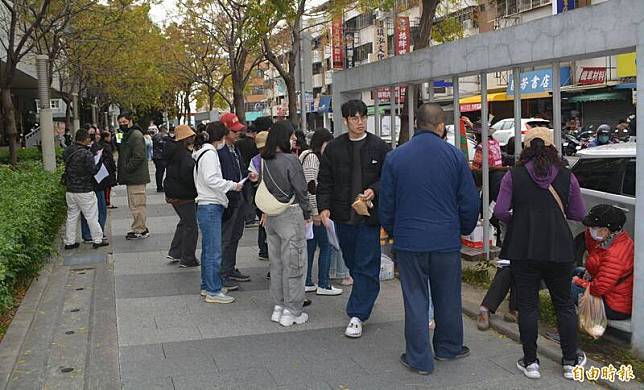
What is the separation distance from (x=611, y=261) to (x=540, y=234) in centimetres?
84

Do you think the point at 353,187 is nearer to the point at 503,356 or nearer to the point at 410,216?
the point at 410,216

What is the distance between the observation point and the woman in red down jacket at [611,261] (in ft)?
15.5

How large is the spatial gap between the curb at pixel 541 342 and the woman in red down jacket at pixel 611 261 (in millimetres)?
449

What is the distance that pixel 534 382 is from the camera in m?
4.43

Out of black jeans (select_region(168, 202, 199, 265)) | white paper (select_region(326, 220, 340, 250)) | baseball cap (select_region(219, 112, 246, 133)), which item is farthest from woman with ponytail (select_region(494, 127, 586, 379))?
black jeans (select_region(168, 202, 199, 265))

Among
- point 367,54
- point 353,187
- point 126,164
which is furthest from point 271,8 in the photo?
point 367,54

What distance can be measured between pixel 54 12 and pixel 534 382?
16.2 m

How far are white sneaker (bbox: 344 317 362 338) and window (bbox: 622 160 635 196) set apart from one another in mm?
2826

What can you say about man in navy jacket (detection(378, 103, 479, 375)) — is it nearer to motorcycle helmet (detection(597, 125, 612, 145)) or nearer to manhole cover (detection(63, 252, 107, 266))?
manhole cover (detection(63, 252, 107, 266))

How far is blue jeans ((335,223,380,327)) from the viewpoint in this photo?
5.40 meters

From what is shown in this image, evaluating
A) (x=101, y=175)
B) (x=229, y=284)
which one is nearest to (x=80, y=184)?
(x=101, y=175)

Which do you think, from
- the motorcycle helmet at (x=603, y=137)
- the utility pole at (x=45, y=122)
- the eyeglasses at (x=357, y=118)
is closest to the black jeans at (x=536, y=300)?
the eyeglasses at (x=357, y=118)

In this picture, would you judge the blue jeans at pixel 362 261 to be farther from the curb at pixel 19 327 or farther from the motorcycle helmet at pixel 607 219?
the curb at pixel 19 327

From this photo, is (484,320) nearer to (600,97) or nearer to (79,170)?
(79,170)
